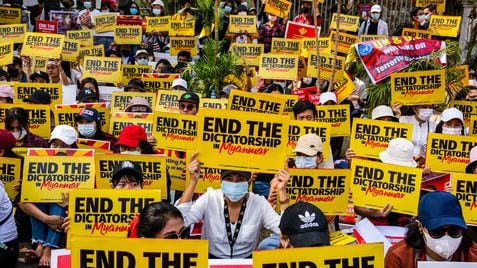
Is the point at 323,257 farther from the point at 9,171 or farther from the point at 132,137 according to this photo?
the point at 9,171

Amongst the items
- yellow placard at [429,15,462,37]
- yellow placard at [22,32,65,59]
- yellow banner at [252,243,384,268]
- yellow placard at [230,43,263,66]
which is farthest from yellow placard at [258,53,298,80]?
yellow banner at [252,243,384,268]

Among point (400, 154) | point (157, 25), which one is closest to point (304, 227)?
point (400, 154)

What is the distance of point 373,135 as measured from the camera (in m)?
8.69

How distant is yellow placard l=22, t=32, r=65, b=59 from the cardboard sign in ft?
25.1

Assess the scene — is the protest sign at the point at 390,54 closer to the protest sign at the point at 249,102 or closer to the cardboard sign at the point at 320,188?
the protest sign at the point at 249,102

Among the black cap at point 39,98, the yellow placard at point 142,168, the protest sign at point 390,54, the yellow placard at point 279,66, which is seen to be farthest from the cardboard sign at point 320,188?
the yellow placard at point 279,66

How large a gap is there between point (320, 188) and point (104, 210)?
1960 millimetres

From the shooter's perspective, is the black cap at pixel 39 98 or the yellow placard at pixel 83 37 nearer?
the black cap at pixel 39 98

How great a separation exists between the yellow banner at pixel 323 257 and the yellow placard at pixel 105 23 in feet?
45.5

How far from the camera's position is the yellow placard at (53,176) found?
7023 millimetres

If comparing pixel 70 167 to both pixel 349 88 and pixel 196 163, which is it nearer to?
pixel 196 163

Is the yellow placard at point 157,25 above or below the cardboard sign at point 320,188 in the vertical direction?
above

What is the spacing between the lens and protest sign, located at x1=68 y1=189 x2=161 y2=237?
5875 mm

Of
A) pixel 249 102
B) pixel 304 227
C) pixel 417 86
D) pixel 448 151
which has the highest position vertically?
pixel 417 86
